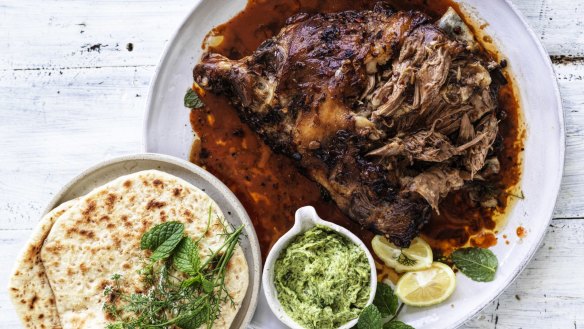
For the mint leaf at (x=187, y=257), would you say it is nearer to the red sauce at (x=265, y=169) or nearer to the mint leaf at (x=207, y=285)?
the mint leaf at (x=207, y=285)

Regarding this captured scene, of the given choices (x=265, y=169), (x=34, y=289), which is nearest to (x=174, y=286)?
(x=34, y=289)

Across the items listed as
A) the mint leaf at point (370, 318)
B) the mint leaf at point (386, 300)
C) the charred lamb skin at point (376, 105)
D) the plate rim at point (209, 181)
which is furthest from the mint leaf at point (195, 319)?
the mint leaf at point (386, 300)

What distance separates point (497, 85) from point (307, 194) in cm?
175

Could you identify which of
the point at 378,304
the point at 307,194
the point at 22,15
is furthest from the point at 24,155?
the point at 378,304

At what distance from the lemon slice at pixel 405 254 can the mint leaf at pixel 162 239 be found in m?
1.62

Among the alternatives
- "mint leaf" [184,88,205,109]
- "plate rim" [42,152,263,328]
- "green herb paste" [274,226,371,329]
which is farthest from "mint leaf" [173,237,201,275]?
"mint leaf" [184,88,205,109]

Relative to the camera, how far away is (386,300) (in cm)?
466

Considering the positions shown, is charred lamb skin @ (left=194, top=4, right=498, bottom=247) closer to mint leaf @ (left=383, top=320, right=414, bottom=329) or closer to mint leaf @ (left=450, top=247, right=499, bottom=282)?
mint leaf @ (left=450, top=247, right=499, bottom=282)

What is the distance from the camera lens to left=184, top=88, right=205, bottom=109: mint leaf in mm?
4837

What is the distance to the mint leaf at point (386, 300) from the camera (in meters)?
4.65

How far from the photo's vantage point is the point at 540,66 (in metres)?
4.53

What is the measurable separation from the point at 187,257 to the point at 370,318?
142 centimetres

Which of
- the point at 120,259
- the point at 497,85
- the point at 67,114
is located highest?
the point at 497,85

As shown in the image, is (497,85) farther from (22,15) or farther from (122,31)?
(22,15)
